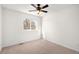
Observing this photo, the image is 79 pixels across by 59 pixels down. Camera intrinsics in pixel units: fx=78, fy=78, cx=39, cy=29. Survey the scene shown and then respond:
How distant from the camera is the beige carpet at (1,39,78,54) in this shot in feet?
4.75

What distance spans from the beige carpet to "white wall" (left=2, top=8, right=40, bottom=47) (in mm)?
117

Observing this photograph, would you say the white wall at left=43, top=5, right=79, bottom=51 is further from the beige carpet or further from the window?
the window

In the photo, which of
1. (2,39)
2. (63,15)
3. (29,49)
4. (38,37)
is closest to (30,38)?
(38,37)

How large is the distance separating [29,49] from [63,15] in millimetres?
1020

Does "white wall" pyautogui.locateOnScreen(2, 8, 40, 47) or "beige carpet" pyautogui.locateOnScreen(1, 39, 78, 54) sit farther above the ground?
"white wall" pyautogui.locateOnScreen(2, 8, 40, 47)

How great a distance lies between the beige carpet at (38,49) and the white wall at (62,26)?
14cm

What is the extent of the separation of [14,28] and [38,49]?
24.8 inches

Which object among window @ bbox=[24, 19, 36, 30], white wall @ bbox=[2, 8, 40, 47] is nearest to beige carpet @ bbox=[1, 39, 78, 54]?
white wall @ bbox=[2, 8, 40, 47]

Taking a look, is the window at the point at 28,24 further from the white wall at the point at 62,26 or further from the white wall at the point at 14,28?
the white wall at the point at 62,26

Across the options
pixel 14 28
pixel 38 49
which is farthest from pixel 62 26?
pixel 14 28

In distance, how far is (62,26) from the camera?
1.65m

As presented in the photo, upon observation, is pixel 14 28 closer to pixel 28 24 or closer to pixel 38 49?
pixel 28 24
